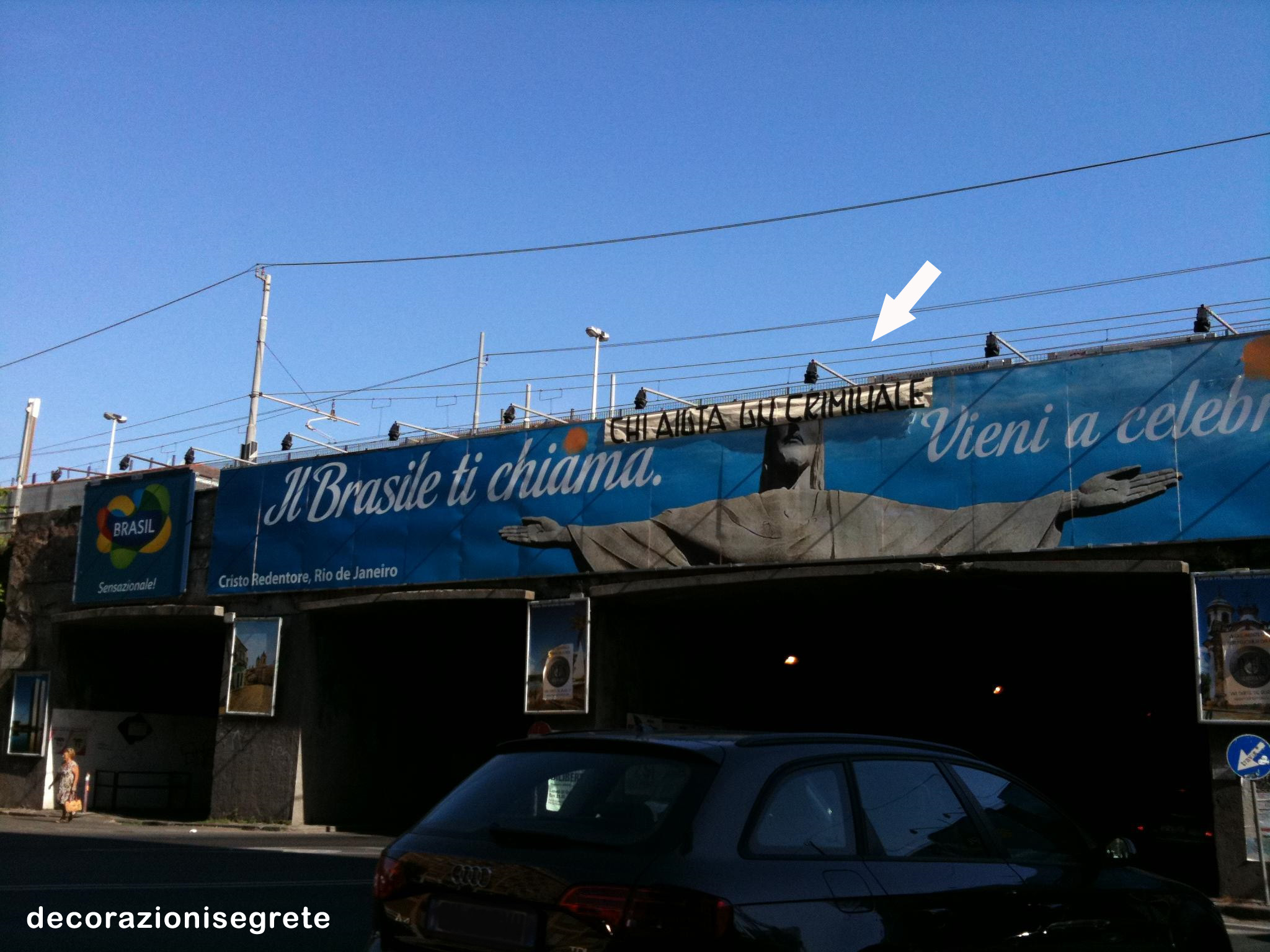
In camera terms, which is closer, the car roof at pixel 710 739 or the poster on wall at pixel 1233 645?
the car roof at pixel 710 739

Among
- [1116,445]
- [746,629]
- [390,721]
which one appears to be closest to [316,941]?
[1116,445]

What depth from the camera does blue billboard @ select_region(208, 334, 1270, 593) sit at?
20328 mm

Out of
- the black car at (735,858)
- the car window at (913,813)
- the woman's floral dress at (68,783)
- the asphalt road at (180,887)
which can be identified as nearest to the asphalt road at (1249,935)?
the black car at (735,858)

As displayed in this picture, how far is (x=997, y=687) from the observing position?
34312mm

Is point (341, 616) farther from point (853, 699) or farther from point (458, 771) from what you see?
point (853, 699)

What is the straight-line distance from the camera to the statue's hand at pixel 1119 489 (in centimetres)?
2042

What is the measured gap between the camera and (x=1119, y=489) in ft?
68.0

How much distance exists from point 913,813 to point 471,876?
6.27 ft

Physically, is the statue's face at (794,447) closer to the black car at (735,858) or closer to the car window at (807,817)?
the black car at (735,858)

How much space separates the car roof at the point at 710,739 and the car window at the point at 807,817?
0.17 meters

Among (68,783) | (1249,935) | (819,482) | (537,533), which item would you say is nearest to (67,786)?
(68,783)

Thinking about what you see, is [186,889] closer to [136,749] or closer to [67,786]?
[67,786]

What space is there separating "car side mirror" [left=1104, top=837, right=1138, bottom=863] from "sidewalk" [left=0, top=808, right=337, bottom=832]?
2512 centimetres

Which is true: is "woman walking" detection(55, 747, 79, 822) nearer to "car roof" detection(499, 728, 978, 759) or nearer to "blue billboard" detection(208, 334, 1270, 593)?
"blue billboard" detection(208, 334, 1270, 593)
